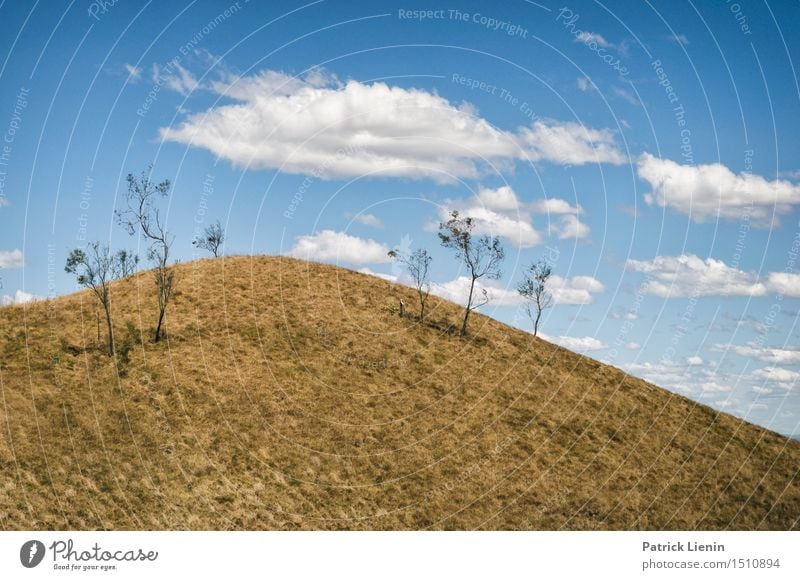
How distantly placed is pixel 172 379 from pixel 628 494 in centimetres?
3247

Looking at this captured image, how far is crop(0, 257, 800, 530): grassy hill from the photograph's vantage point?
3519 cm

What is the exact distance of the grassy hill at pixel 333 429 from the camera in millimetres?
35188

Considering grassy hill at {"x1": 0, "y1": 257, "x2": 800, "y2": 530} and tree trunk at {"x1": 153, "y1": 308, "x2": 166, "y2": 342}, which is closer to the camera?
grassy hill at {"x1": 0, "y1": 257, "x2": 800, "y2": 530}

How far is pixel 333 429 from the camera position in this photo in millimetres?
43781

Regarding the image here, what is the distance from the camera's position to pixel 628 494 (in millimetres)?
43688

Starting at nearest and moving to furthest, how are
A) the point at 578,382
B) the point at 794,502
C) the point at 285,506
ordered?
the point at 285,506 < the point at 794,502 < the point at 578,382

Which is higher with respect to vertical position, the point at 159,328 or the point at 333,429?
the point at 159,328

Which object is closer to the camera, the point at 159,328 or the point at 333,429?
the point at 333,429

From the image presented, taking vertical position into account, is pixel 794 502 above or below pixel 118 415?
below
